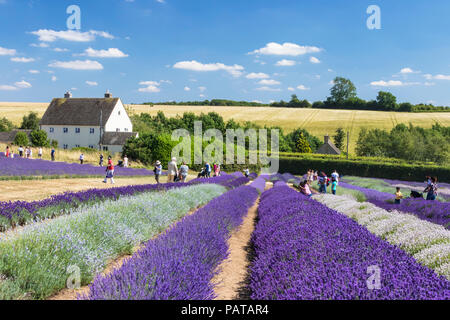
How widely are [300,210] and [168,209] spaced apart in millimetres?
2955

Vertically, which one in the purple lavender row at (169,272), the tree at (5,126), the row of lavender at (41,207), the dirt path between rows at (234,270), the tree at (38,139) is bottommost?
the dirt path between rows at (234,270)

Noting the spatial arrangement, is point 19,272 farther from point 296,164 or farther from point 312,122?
point 312,122

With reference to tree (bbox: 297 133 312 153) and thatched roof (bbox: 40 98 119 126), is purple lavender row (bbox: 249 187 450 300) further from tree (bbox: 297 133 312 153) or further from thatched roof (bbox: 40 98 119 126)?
tree (bbox: 297 133 312 153)

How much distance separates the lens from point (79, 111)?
46312mm

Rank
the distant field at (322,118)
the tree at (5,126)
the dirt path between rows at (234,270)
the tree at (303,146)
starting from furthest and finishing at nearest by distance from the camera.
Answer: the distant field at (322,118) → the tree at (5,126) → the tree at (303,146) → the dirt path between rows at (234,270)

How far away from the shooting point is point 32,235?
13.3 feet

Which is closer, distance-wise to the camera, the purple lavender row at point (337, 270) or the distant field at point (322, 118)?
the purple lavender row at point (337, 270)

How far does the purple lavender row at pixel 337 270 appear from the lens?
245 cm

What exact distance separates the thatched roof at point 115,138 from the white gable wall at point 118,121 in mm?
1556

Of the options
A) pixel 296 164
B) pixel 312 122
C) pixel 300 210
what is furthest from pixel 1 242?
pixel 312 122

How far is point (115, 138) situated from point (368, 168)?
1235 inches

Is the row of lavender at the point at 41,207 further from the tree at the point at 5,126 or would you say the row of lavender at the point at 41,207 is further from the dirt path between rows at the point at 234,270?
the tree at the point at 5,126

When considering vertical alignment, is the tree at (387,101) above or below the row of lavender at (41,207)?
above

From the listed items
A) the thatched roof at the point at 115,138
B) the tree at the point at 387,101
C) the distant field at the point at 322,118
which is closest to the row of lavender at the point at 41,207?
the thatched roof at the point at 115,138
